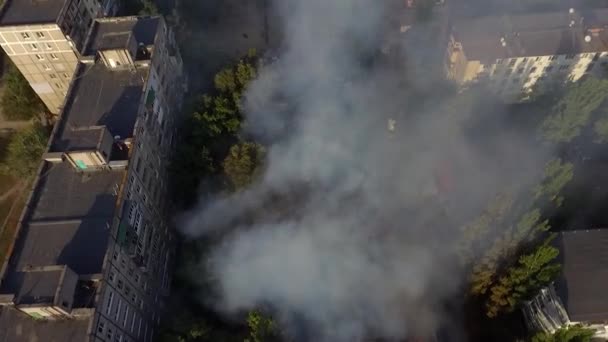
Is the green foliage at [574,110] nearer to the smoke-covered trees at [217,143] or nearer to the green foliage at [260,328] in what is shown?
the smoke-covered trees at [217,143]

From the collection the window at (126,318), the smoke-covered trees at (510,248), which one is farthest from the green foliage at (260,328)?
the smoke-covered trees at (510,248)

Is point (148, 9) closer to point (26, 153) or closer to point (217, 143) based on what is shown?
point (26, 153)

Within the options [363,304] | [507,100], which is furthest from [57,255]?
[507,100]

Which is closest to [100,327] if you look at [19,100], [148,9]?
[19,100]

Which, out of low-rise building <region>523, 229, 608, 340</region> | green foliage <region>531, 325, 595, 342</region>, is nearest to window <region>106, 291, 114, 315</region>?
green foliage <region>531, 325, 595, 342</region>

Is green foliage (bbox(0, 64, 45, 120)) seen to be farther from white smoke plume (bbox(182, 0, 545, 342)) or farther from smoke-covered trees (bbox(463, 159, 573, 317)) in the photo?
smoke-covered trees (bbox(463, 159, 573, 317))

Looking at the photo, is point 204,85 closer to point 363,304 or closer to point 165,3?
point 165,3
